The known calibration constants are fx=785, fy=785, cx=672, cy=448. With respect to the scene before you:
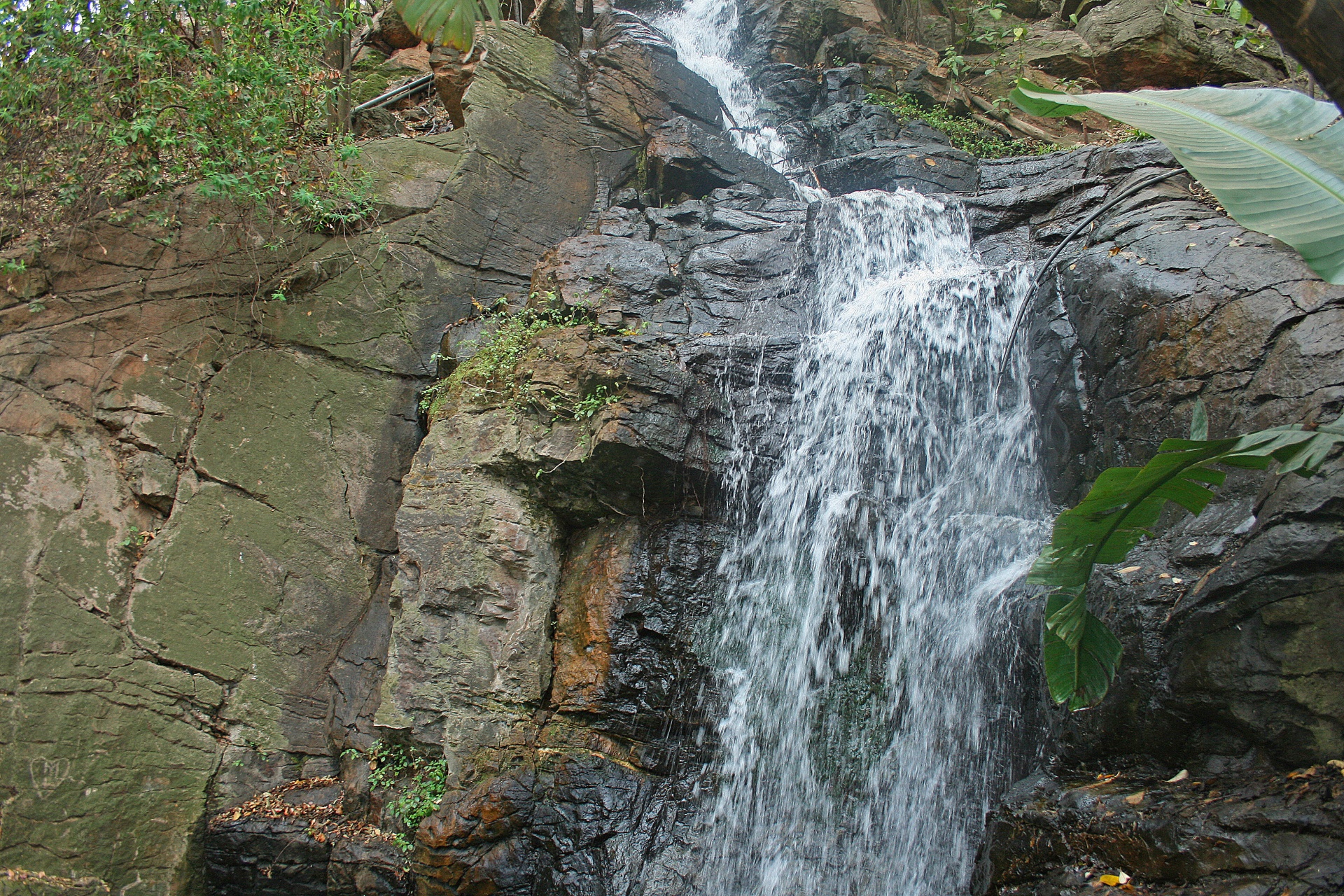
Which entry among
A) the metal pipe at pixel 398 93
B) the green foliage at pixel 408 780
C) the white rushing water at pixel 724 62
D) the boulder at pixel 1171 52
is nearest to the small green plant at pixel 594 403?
the green foliage at pixel 408 780

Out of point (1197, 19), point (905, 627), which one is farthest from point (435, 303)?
point (1197, 19)

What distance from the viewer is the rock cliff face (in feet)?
12.2

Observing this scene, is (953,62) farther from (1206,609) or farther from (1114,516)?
(1114,516)

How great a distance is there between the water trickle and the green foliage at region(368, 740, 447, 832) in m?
1.82

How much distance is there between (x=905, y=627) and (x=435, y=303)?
4859mm

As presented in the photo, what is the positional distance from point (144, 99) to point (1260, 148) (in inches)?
269

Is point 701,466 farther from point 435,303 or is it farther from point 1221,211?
point 1221,211

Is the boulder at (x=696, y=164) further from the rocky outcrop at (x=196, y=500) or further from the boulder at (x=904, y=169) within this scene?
the rocky outcrop at (x=196, y=500)

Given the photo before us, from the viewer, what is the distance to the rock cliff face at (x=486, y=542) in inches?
146

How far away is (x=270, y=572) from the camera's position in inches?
235

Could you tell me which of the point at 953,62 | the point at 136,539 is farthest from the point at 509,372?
the point at 953,62

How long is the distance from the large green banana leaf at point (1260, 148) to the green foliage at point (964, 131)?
25.7ft

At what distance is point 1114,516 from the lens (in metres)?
3.05

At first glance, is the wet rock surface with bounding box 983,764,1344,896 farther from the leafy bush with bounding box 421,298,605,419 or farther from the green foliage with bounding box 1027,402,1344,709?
the leafy bush with bounding box 421,298,605,419
